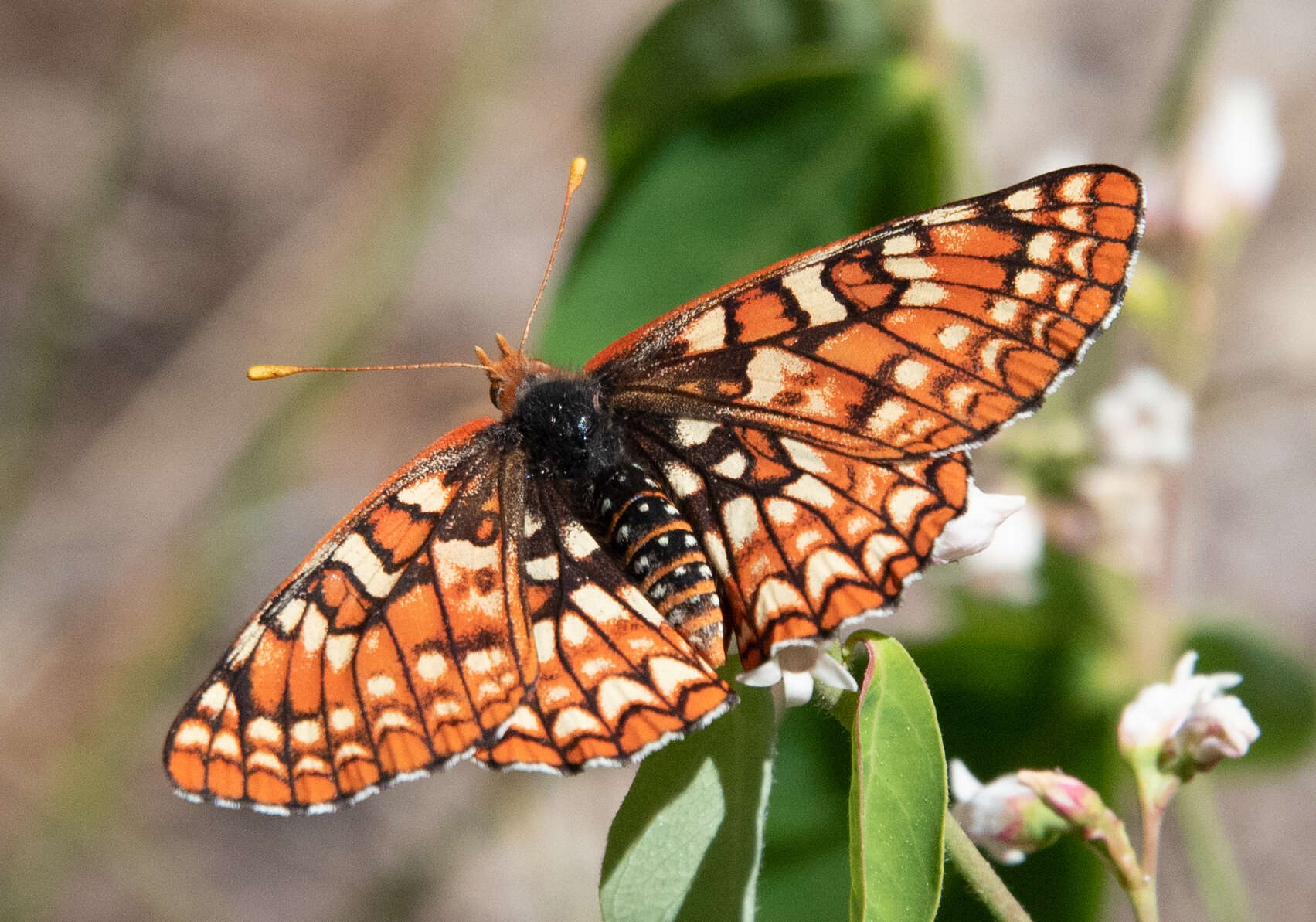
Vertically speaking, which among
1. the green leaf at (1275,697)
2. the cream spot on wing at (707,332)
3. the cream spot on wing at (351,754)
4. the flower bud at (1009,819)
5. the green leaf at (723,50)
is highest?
the green leaf at (723,50)

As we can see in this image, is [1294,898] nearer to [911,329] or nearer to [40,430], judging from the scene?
[911,329]

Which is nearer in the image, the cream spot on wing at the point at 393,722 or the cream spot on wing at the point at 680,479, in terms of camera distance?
the cream spot on wing at the point at 393,722

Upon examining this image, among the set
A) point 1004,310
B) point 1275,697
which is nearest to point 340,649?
point 1004,310

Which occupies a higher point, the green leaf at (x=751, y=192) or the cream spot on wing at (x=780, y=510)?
the green leaf at (x=751, y=192)

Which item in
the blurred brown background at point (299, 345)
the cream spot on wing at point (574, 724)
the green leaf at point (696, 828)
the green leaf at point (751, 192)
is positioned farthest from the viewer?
the blurred brown background at point (299, 345)

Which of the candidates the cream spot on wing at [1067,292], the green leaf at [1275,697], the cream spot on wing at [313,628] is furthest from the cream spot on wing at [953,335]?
the green leaf at [1275,697]

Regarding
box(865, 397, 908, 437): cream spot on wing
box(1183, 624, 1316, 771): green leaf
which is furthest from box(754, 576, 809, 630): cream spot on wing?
box(1183, 624, 1316, 771): green leaf

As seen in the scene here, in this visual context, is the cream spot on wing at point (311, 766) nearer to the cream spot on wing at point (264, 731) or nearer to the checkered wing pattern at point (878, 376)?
the cream spot on wing at point (264, 731)
